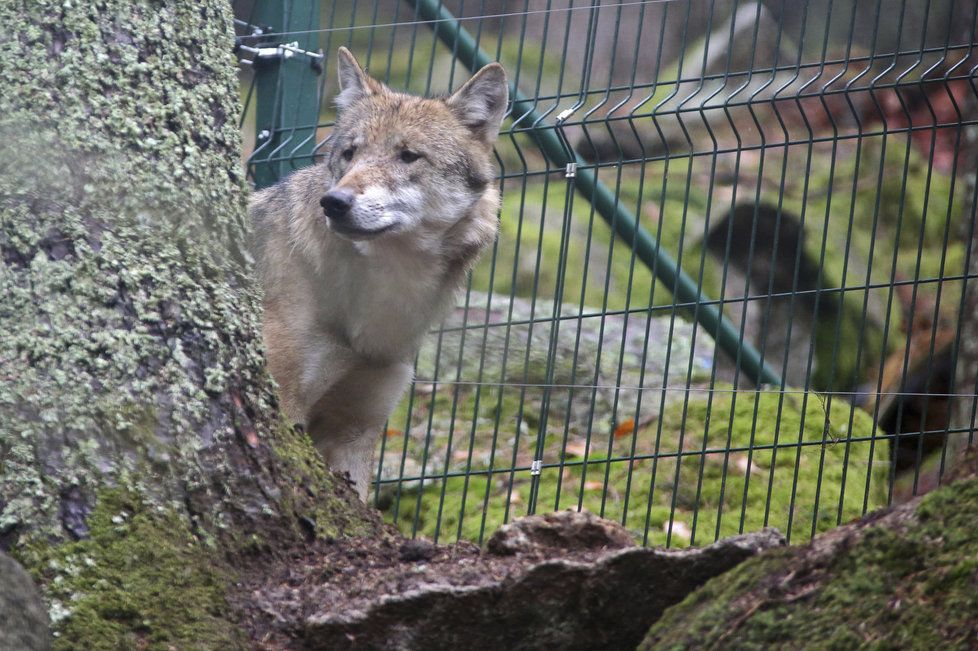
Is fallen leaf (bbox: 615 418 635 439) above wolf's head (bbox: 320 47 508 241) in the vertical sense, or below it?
below

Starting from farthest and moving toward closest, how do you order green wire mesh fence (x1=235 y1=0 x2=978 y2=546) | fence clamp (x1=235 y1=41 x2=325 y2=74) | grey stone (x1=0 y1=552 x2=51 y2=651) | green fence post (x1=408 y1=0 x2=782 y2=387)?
fence clamp (x1=235 y1=41 x2=325 y2=74) < green fence post (x1=408 y1=0 x2=782 y2=387) < green wire mesh fence (x1=235 y1=0 x2=978 y2=546) < grey stone (x1=0 y1=552 x2=51 y2=651)

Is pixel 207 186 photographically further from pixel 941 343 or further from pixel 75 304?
pixel 941 343

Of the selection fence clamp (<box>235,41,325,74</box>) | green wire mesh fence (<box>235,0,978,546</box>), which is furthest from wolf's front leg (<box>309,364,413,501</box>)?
fence clamp (<box>235,41,325,74</box>)

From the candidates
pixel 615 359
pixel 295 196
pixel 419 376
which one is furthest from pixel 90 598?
pixel 615 359

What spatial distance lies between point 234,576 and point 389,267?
2437 millimetres

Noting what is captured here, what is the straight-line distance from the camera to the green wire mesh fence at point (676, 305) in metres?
4.48

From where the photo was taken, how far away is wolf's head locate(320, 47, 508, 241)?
14.9 ft

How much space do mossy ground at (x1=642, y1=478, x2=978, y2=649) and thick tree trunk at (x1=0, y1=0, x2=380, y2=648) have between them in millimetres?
1082

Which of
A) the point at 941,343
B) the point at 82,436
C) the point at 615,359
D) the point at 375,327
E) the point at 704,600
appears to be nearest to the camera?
the point at 704,600

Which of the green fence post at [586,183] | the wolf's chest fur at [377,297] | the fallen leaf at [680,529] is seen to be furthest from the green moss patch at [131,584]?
the fallen leaf at [680,529]

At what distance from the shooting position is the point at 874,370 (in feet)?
30.2

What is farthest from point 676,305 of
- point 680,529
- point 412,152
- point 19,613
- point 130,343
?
point 19,613

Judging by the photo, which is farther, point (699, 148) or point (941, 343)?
point (699, 148)

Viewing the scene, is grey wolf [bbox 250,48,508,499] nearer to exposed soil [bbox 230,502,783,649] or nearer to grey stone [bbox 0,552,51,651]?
exposed soil [bbox 230,502,783,649]
